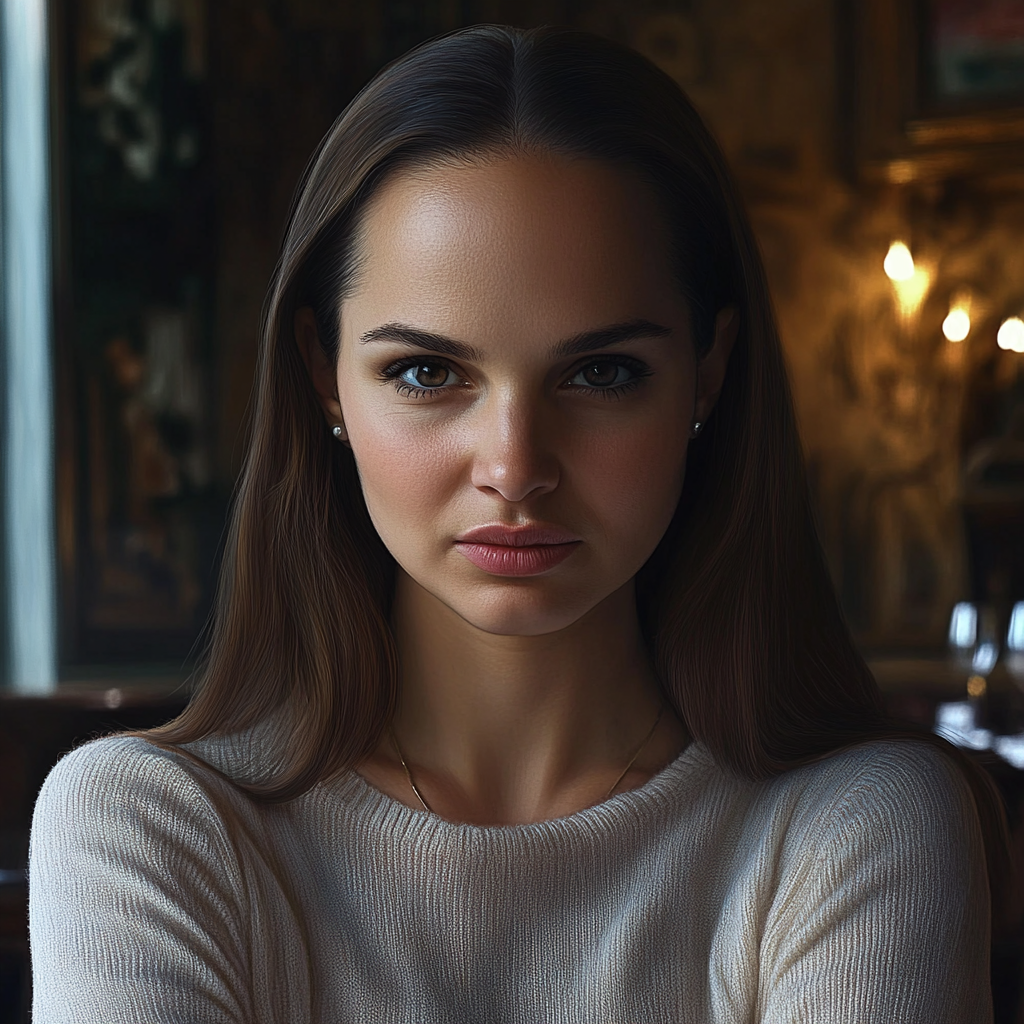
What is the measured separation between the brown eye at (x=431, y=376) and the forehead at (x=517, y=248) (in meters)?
0.05

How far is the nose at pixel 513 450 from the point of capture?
1250mm

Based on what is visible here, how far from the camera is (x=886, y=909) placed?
4.30ft

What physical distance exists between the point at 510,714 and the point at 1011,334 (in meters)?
5.06

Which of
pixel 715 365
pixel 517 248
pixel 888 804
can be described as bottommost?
pixel 888 804

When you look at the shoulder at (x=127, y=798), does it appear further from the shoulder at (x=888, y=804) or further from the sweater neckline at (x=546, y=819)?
the shoulder at (x=888, y=804)

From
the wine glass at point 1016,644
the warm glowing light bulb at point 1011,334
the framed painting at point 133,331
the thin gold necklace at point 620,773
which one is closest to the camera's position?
the thin gold necklace at point 620,773

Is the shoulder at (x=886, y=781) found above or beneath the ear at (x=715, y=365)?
beneath

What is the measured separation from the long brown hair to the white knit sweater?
58 mm

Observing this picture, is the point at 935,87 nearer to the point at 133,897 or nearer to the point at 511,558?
the point at 511,558

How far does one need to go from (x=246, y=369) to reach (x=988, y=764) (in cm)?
390

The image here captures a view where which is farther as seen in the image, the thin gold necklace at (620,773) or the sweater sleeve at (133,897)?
the thin gold necklace at (620,773)

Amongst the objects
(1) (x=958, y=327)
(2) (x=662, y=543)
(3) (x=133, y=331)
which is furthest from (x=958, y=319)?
(2) (x=662, y=543)

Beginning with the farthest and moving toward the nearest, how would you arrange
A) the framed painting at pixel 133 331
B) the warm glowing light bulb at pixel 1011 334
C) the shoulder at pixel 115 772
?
1. the warm glowing light bulb at pixel 1011 334
2. the framed painting at pixel 133 331
3. the shoulder at pixel 115 772

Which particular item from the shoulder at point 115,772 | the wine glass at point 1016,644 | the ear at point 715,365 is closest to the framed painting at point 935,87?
the wine glass at point 1016,644
